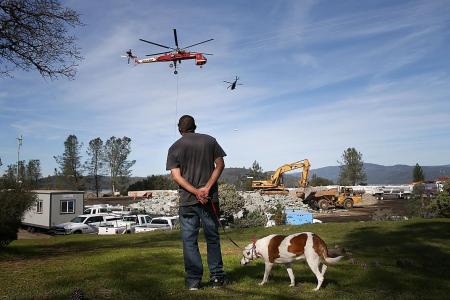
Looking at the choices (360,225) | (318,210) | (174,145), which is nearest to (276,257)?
(174,145)

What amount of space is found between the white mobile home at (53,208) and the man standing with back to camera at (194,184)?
30.4 meters

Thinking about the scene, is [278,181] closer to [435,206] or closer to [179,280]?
[435,206]

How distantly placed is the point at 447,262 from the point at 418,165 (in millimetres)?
97841

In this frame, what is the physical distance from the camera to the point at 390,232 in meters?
18.4

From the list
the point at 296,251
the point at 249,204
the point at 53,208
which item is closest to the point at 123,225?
the point at 53,208

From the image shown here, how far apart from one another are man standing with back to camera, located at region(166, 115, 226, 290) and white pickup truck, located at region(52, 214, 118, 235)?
2555cm

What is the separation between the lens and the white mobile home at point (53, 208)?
33.6 meters

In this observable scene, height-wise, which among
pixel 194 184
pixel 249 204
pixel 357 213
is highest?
pixel 194 184

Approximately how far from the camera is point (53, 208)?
33.8 metres

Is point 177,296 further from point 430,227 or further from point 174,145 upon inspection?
point 430,227

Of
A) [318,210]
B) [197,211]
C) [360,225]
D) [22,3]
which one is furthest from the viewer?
[318,210]

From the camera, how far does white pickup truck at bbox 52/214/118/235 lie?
29453 millimetres

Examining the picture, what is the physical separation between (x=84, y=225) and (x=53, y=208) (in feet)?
17.0

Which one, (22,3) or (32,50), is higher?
(22,3)
